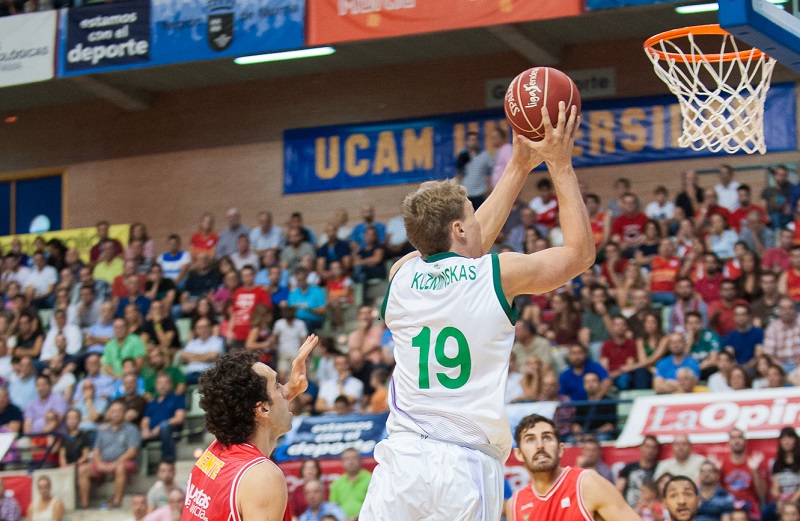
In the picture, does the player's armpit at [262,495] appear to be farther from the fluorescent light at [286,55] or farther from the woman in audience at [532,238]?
the fluorescent light at [286,55]

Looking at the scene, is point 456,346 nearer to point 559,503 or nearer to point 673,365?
point 559,503

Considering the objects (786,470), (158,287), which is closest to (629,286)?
(786,470)

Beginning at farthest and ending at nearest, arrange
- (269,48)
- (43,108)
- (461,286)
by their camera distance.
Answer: (43,108) → (269,48) → (461,286)

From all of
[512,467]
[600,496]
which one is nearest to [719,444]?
Answer: [512,467]

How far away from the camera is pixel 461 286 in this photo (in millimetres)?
4254

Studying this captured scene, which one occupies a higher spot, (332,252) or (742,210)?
(742,210)

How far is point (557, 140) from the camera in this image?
13.9 feet

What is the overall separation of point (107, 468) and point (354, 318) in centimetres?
351

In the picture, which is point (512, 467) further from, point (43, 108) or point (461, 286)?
point (43, 108)

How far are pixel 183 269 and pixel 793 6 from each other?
12.1m

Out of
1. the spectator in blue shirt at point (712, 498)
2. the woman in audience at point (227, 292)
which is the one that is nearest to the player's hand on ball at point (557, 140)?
the spectator in blue shirt at point (712, 498)

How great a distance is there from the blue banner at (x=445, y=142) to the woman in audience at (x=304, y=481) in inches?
258

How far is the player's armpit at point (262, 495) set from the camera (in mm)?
4188

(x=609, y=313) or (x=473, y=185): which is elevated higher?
(x=473, y=185)
